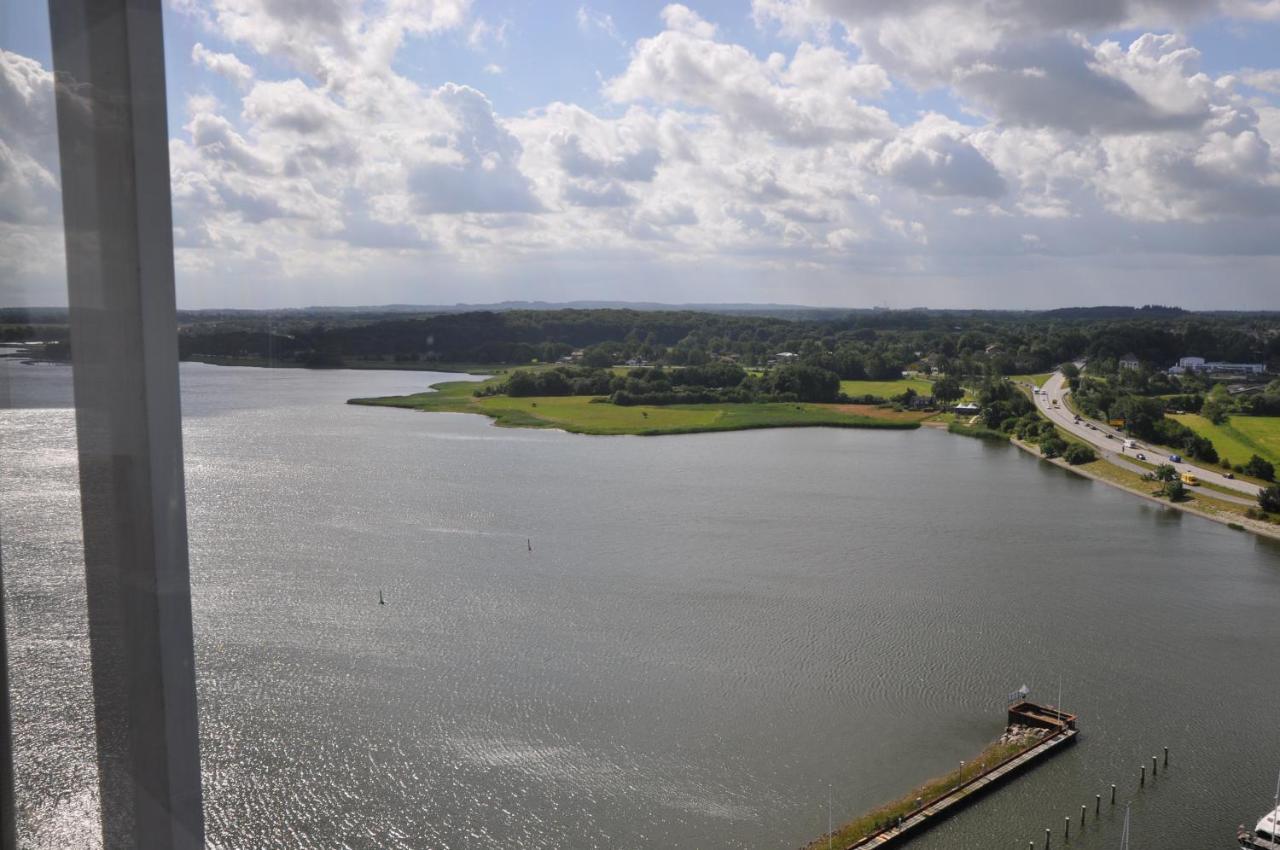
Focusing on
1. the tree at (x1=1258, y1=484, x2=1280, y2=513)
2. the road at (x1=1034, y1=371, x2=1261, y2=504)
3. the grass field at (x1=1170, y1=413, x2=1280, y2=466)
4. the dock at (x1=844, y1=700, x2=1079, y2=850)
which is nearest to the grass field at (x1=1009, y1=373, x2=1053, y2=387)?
the road at (x1=1034, y1=371, x2=1261, y2=504)

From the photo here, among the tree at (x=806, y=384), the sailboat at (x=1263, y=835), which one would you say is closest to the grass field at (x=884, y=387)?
the tree at (x=806, y=384)

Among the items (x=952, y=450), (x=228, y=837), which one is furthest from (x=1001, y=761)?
(x=952, y=450)

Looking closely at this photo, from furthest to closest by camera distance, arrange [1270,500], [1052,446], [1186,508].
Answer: [1052,446]
[1186,508]
[1270,500]

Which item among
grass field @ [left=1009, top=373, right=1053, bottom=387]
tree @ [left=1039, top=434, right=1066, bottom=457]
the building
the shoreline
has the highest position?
the building

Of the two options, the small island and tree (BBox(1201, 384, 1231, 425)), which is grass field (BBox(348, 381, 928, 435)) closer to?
the small island

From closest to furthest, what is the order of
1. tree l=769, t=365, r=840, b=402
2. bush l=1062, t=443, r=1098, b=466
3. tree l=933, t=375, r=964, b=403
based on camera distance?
1. bush l=1062, t=443, r=1098, b=466
2. tree l=933, t=375, r=964, b=403
3. tree l=769, t=365, r=840, b=402

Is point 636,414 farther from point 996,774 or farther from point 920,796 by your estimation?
point 920,796

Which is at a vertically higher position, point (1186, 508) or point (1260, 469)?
point (1260, 469)

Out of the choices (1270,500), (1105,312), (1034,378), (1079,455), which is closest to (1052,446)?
(1079,455)
